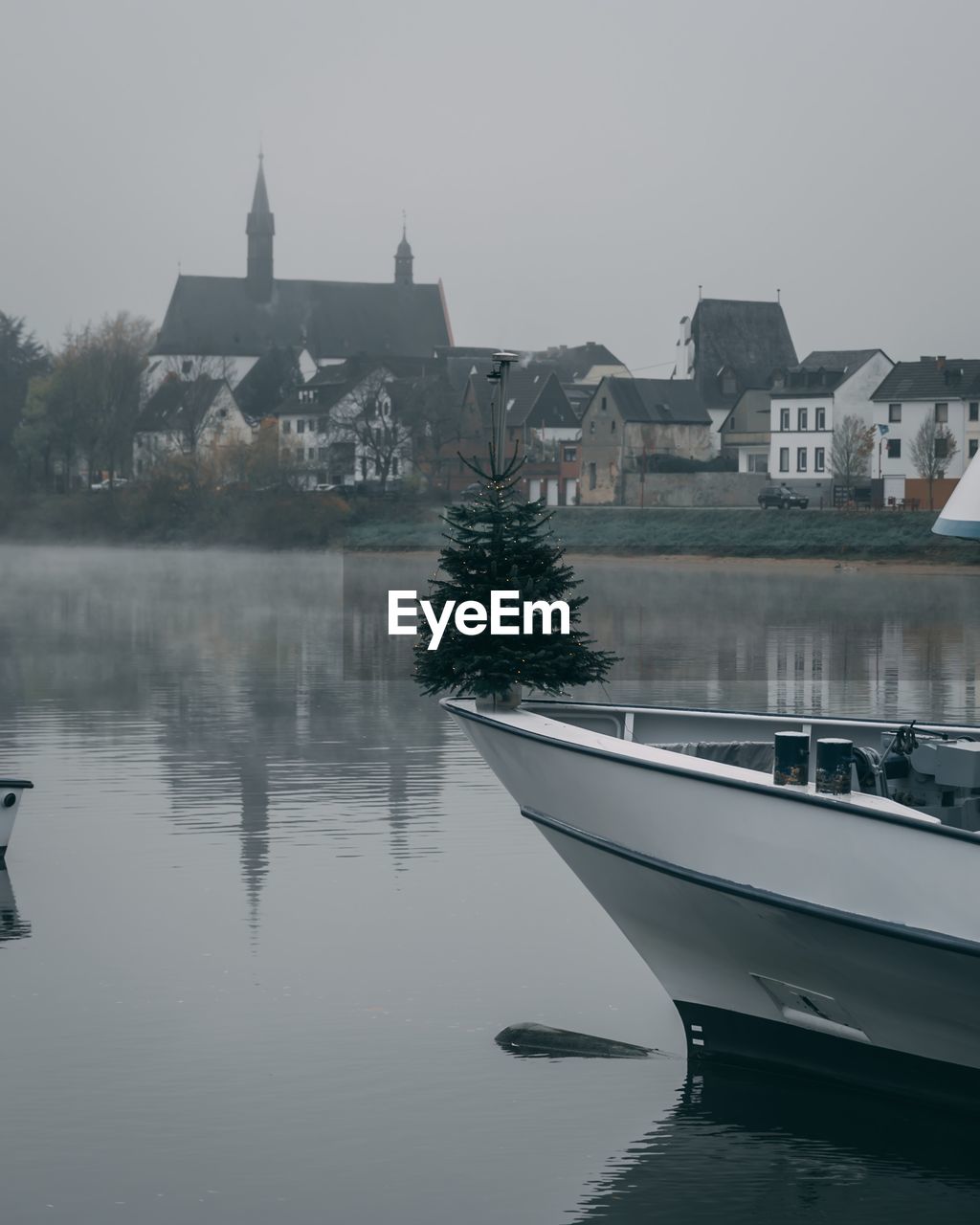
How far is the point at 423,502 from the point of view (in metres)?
96.1

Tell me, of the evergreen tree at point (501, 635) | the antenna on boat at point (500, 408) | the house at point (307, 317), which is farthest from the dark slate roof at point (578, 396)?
the evergreen tree at point (501, 635)

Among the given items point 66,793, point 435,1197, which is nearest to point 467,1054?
point 435,1197

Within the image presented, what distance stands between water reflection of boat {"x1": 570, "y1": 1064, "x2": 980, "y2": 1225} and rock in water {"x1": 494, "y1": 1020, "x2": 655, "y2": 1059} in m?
0.46

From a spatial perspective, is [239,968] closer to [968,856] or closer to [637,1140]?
[637,1140]

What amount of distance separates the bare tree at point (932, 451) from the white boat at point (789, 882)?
3354 inches

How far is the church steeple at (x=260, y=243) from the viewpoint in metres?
177

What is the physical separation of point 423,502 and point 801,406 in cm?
2582

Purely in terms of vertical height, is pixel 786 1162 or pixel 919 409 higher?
pixel 919 409

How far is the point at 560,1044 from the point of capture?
10.5 meters

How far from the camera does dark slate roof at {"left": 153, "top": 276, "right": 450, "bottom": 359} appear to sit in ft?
565

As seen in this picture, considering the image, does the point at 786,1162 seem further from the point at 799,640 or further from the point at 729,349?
the point at 729,349

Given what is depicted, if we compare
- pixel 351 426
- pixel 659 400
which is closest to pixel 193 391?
pixel 351 426

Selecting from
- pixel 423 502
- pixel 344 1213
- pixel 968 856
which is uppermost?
pixel 423 502

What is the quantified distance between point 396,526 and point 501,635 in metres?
80.7
